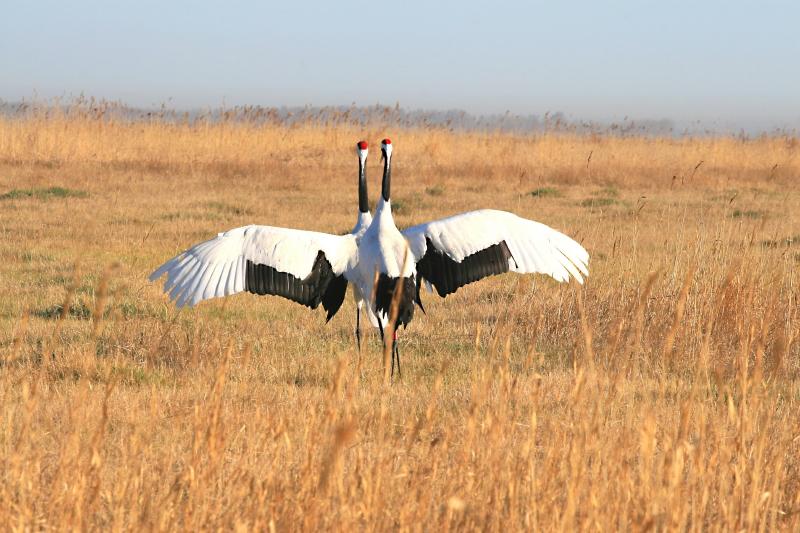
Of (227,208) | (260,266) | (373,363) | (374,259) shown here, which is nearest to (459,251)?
(374,259)

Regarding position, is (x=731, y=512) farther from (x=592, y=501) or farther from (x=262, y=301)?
(x=262, y=301)

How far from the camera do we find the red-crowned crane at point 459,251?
5.68m

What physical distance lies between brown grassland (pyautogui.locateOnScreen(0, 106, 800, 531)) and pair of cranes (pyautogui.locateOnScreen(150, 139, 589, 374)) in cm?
33

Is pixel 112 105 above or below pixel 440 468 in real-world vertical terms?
above

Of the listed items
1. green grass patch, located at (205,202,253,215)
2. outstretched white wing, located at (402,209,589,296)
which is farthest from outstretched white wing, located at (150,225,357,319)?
green grass patch, located at (205,202,253,215)

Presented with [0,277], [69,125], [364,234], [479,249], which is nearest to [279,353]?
[364,234]

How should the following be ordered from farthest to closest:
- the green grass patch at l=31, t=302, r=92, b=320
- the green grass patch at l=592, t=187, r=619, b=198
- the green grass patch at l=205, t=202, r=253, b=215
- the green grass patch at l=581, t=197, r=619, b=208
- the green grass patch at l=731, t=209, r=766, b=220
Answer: the green grass patch at l=592, t=187, r=619, b=198 → the green grass patch at l=581, t=197, r=619, b=208 → the green grass patch at l=731, t=209, r=766, b=220 → the green grass patch at l=205, t=202, r=253, b=215 → the green grass patch at l=31, t=302, r=92, b=320

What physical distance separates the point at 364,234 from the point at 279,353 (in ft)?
2.87

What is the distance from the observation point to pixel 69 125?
18.1 meters

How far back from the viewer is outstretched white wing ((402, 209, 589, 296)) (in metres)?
5.70

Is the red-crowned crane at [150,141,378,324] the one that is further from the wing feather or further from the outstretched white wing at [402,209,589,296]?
the outstretched white wing at [402,209,589,296]

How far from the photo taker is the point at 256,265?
216 inches

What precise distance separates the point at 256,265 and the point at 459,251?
3.56 feet

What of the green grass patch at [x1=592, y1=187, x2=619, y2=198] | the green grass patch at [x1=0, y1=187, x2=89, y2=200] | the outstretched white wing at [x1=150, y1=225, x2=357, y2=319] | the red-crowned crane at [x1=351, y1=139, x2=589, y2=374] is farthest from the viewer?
the green grass patch at [x1=592, y1=187, x2=619, y2=198]
